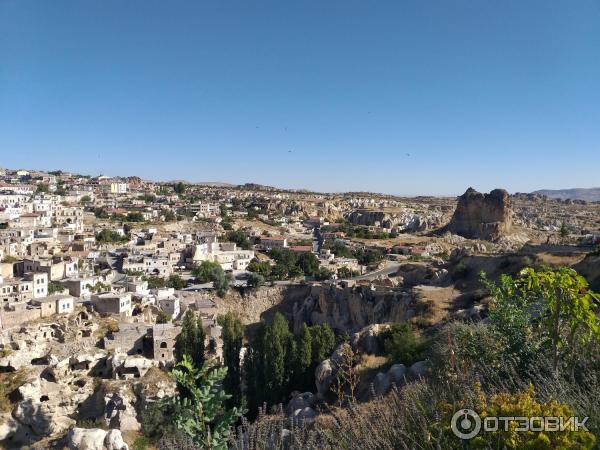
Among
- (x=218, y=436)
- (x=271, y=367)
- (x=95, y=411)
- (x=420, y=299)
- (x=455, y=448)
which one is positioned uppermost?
(x=455, y=448)

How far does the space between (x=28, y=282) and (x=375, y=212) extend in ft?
183

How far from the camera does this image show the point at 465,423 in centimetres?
295

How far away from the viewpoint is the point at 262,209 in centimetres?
7219

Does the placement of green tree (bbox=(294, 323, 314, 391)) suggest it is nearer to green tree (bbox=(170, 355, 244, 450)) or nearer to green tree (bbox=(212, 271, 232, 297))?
green tree (bbox=(212, 271, 232, 297))

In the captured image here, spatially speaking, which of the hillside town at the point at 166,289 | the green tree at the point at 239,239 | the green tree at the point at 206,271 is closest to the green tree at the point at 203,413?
the hillside town at the point at 166,289

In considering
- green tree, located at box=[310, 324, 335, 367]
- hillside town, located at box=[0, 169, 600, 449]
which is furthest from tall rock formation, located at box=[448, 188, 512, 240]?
green tree, located at box=[310, 324, 335, 367]

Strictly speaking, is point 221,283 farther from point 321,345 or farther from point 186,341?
point 321,345

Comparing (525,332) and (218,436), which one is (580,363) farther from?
(218,436)

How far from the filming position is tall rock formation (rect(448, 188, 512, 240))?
5072cm

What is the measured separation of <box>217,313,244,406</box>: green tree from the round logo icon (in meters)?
14.5

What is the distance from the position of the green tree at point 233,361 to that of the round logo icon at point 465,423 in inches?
569

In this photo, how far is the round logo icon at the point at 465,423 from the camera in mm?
2869

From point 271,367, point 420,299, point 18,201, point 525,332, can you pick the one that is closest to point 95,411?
point 271,367

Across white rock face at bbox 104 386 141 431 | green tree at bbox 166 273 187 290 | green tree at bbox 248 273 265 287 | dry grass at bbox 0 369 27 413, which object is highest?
green tree at bbox 248 273 265 287
